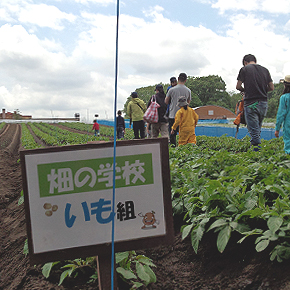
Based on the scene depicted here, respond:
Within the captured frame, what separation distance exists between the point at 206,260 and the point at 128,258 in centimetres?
61

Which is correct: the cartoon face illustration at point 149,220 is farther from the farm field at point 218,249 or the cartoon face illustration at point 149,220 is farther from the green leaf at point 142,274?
the farm field at point 218,249

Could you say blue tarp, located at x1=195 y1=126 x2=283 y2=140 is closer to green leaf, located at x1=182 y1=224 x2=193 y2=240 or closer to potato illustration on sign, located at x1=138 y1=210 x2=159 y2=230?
green leaf, located at x1=182 y1=224 x2=193 y2=240

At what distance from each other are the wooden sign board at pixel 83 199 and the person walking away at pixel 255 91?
13.2 feet

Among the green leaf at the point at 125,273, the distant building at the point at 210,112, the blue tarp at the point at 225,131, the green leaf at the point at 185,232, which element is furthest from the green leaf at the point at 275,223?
the distant building at the point at 210,112

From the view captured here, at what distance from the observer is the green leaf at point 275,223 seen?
1801 mm

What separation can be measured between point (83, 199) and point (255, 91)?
14.1ft

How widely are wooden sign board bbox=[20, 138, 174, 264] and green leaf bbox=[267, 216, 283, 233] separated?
739mm

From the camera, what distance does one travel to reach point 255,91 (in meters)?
5.16

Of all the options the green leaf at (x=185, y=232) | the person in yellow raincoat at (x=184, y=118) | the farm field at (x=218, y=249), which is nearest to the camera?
the farm field at (x=218, y=249)

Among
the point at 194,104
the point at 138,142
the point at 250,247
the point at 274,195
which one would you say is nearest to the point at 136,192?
the point at 138,142

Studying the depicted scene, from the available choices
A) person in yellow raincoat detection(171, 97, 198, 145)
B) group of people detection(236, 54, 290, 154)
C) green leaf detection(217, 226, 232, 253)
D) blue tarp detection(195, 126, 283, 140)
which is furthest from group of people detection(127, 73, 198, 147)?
blue tarp detection(195, 126, 283, 140)

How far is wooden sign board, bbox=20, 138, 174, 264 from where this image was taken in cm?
156

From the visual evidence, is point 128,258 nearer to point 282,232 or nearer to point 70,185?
point 70,185

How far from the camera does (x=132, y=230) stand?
162 cm
